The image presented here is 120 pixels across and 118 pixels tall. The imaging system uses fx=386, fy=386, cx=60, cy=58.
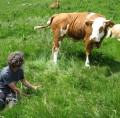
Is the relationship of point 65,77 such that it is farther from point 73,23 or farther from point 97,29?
point 73,23

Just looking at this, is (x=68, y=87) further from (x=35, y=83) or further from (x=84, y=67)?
(x=84, y=67)

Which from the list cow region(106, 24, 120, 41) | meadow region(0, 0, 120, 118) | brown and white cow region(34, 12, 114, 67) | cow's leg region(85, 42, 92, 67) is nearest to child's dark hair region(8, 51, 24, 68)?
meadow region(0, 0, 120, 118)

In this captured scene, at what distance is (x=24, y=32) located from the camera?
624 inches

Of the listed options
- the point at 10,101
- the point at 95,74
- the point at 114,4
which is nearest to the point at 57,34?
the point at 95,74

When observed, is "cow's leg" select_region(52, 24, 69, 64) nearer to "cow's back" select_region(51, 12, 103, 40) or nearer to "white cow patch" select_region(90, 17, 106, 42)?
"cow's back" select_region(51, 12, 103, 40)

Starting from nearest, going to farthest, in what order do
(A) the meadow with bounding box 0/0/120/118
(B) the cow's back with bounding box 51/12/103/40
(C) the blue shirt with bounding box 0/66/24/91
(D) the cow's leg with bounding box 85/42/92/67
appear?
(A) the meadow with bounding box 0/0/120/118 → (C) the blue shirt with bounding box 0/66/24/91 → (D) the cow's leg with bounding box 85/42/92/67 → (B) the cow's back with bounding box 51/12/103/40

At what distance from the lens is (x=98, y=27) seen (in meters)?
11.1

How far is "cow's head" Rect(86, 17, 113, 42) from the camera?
11.1 metres

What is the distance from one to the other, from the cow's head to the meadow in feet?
2.85

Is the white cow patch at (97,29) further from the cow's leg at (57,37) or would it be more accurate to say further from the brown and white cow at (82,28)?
the cow's leg at (57,37)

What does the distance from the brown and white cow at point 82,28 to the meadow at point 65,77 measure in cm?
54

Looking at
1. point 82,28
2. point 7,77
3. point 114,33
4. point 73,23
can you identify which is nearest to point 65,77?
point 7,77

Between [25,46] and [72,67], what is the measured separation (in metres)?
2.66

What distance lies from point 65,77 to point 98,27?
6.67 ft
